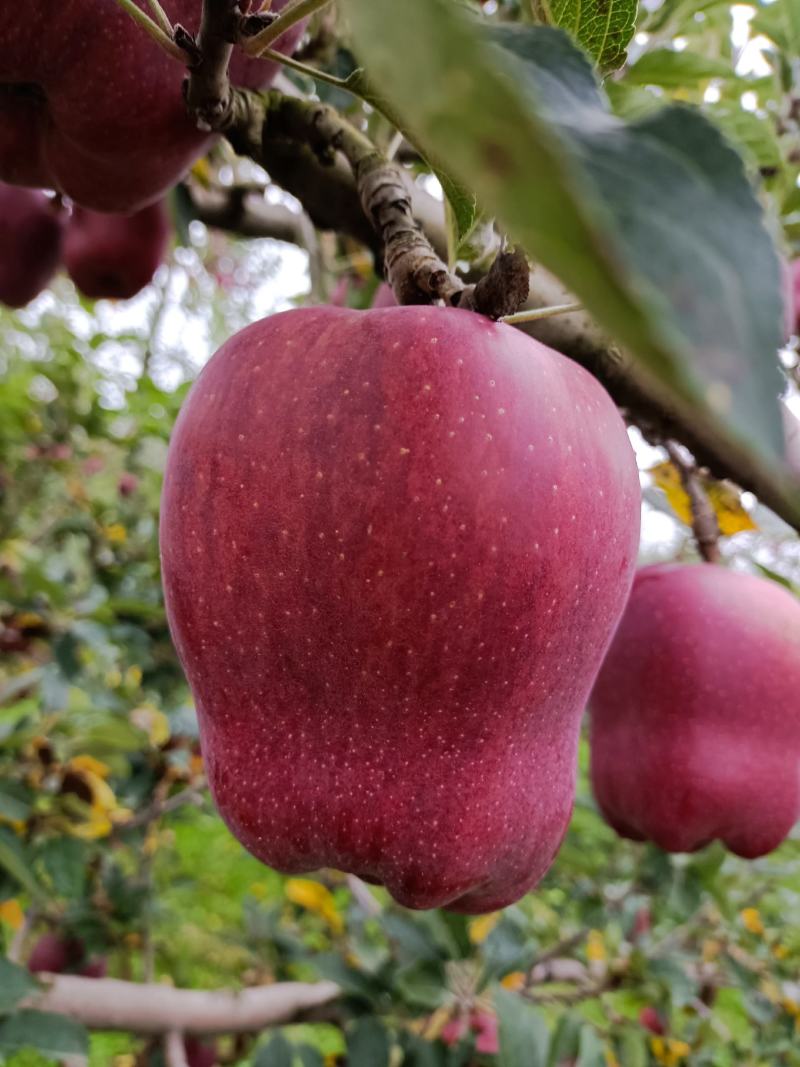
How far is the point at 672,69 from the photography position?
729 millimetres

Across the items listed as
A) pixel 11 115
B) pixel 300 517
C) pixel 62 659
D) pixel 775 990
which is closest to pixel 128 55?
pixel 11 115

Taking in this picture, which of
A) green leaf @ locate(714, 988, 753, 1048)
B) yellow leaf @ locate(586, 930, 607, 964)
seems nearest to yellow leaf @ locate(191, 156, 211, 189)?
yellow leaf @ locate(586, 930, 607, 964)

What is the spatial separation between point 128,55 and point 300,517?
0.26 metres

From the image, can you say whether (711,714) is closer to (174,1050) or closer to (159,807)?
(174,1050)

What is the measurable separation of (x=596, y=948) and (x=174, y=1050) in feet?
2.37

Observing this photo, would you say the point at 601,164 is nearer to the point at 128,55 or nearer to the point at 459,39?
the point at 459,39

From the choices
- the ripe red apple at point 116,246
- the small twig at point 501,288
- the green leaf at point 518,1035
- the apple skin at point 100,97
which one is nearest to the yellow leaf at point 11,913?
the green leaf at point 518,1035

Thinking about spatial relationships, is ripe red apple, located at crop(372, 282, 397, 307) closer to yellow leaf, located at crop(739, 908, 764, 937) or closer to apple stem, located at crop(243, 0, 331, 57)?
apple stem, located at crop(243, 0, 331, 57)

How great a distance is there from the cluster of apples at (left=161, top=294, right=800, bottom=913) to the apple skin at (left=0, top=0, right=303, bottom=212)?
0.48 feet

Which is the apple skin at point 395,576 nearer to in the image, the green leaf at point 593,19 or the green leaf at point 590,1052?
the green leaf at point 593,19

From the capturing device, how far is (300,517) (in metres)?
0.35

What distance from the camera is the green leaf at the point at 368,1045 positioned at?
2.81ft

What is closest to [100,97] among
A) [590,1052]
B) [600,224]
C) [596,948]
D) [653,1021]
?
[600,224]

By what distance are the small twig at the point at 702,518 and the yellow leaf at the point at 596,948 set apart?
78 centimetres
